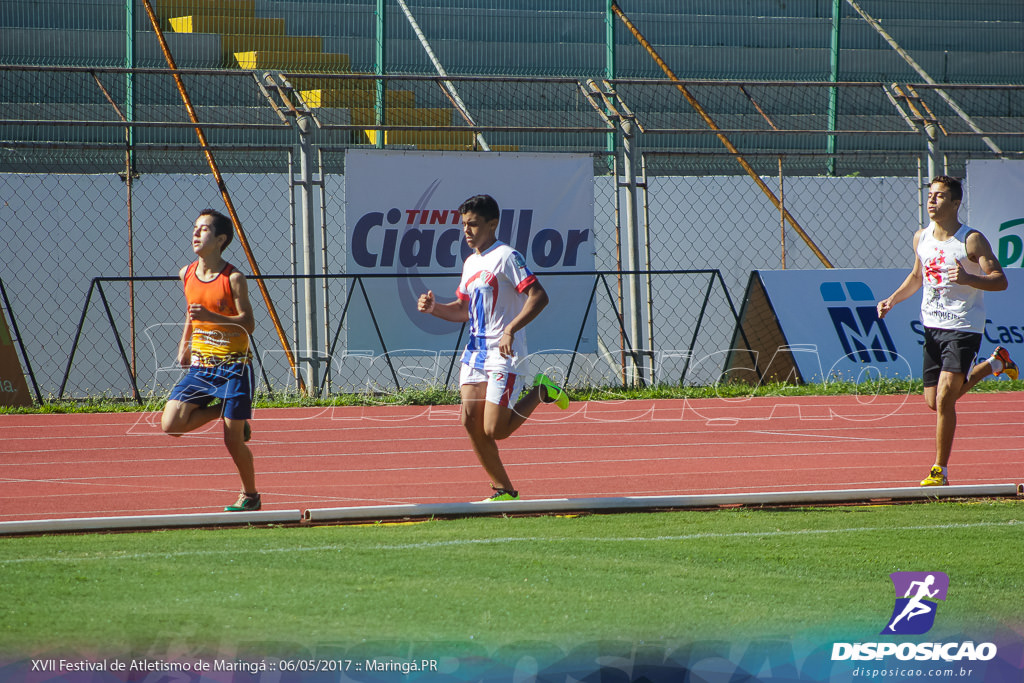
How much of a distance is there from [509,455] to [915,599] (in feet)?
16.3

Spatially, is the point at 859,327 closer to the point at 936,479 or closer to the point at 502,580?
the point at 936,479

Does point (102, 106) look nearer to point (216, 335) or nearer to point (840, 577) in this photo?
point (216, 335)

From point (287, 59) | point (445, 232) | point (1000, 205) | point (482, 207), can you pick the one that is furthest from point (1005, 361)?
point (287, 59)

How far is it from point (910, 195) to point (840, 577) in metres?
12.1

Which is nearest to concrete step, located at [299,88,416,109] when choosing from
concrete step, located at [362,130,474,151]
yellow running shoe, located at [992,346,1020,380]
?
concrete step, located at [362,130,474,151]

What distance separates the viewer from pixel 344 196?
43.7 ft

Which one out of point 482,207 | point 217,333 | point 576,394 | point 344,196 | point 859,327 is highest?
point 344,196

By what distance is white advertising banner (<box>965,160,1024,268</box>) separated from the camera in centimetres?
1455

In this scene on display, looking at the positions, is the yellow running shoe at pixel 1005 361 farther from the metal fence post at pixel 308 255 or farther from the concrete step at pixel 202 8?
the concrete step at pixel 202 8

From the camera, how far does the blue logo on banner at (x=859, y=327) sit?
44.9 ft

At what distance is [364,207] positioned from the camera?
42.3 feet

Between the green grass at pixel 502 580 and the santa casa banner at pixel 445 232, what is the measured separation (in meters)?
6.78

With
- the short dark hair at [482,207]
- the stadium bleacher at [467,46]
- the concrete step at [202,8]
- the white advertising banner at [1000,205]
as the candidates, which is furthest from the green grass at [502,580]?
the concrete step at [202,8]

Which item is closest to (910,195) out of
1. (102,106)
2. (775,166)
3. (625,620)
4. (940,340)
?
(775,166)
